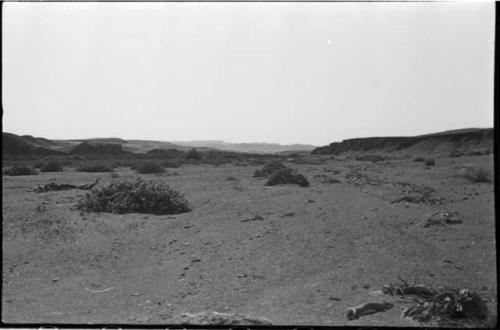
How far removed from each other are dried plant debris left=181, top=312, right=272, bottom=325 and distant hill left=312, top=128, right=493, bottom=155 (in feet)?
10.2

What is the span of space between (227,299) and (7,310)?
6.07 feet

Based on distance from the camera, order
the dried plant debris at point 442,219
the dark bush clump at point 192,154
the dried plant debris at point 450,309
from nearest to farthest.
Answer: the dried plant debris at point 450,309, the dried plant debris at point 442,219, the dark bush clump at point 192,154

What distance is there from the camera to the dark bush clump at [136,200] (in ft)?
21.4

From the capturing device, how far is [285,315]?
380 cm

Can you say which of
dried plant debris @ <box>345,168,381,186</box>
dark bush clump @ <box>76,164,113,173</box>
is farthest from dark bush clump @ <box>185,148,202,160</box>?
dried plant debris @ <box>345,168,381,186</box>

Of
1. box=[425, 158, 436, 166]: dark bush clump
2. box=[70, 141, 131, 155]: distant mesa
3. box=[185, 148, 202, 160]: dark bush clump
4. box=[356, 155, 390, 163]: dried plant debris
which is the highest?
box=[70, 141, 131, 155]: distant mesa

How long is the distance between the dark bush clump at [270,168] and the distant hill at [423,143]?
86cm

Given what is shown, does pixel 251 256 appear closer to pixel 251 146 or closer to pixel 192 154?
pixel 251 146

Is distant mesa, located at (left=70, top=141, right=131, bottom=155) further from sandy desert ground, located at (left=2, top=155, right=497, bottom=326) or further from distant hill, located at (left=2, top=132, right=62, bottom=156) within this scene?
sandy desert ground, located at (left=2, top=155, right=497, bottom=326)

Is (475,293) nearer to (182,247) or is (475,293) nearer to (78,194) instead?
(182,247)

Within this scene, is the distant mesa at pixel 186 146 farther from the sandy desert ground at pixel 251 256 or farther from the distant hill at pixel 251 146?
the sandy desert ground at pixel 251 256

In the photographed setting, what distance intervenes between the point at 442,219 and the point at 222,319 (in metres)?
3.13

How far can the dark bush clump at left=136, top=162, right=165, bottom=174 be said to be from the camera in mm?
9170

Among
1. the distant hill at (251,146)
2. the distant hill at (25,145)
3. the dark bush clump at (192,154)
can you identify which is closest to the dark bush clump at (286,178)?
the distant hill at (251,146)
